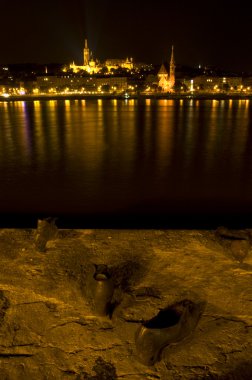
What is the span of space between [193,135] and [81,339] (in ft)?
76.0

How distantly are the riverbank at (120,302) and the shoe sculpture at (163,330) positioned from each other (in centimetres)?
10

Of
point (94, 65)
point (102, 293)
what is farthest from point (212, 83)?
point (102, 293)

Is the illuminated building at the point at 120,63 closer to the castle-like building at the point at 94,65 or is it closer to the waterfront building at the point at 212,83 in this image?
the castle-like building at the point at 94,65

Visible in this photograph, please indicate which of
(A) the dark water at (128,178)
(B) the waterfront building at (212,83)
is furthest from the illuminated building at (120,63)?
(A) the dark water at (128,178)

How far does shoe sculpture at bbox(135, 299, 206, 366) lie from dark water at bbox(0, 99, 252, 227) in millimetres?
5362

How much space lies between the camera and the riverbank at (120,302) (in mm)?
3236

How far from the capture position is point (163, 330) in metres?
3.16

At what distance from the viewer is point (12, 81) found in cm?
12750

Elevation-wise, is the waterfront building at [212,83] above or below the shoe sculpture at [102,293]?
above

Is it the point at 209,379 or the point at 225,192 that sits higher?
the point at 209,379

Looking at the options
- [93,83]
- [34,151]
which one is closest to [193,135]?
[34,151]

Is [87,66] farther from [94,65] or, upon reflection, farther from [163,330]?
[163,330]

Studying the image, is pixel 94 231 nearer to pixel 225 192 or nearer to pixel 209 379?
pixel 209 379

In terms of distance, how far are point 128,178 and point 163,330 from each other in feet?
36.1
